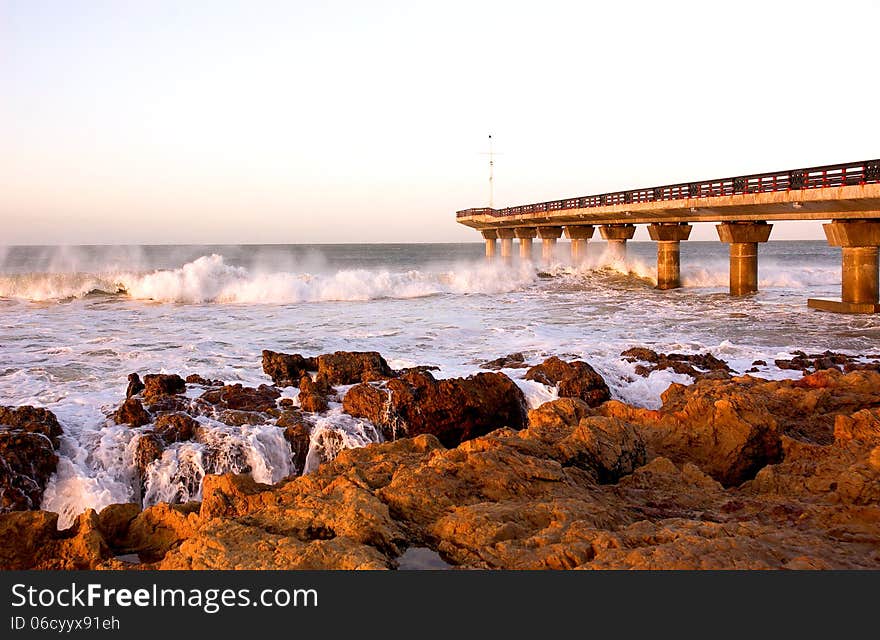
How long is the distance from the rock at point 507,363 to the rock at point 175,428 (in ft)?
21.8

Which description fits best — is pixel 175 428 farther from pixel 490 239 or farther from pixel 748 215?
pixel 490 239

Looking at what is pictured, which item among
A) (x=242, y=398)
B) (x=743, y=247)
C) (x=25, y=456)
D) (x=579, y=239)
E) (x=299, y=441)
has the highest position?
(x=579, y=239)

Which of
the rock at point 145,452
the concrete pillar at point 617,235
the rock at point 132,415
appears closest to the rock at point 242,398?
the rock at point 132,415

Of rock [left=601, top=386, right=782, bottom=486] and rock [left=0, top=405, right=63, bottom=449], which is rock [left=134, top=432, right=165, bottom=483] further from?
rock [left=601, top=386, right=782, bottom=486]

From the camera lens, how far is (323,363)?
13250 mm

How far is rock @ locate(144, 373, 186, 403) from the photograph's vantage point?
38.2 ft

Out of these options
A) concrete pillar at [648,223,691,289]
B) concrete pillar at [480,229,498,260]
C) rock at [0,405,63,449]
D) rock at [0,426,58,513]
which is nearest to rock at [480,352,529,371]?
rock at [0,405,63,449]

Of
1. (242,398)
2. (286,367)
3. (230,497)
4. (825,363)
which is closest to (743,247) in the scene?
(825,363)

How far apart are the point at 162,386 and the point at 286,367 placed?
2.59 metres

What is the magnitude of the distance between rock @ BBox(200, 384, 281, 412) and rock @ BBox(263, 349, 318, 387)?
1.21m

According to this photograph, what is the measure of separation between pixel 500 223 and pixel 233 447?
2109 inches

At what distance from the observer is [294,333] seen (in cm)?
2208

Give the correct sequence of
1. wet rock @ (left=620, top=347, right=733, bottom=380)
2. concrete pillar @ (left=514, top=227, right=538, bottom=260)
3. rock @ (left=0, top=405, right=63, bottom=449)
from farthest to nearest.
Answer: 1. concrete pillar @ (left=514, top=227, right=538, bottom=260)
2. wet rock @ (left=620, top=347, right=733, bottom=380)
3. rock @ (left=0, top=405, right=63, bottom=449)

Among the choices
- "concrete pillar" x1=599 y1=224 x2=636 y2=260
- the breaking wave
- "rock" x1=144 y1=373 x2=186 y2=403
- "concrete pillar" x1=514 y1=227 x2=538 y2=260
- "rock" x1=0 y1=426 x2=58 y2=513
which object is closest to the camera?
"rock" x1=0 y1=426 x2=58 y2=513
